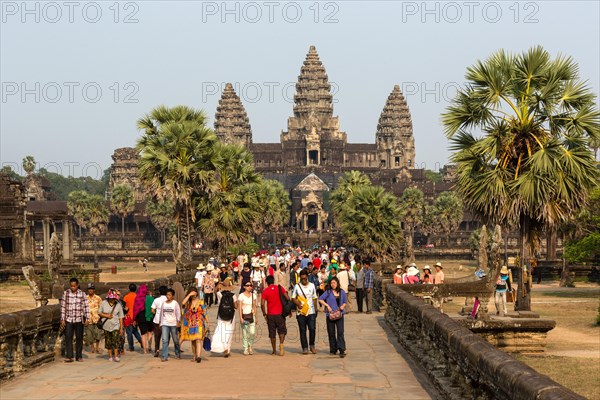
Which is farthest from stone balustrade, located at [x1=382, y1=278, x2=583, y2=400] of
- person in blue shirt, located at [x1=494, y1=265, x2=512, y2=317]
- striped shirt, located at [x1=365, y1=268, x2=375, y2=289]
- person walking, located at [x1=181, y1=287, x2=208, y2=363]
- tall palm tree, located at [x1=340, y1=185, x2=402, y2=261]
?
tall palm tree, located at [x1=340, y1=185, x2=402, y2=261]

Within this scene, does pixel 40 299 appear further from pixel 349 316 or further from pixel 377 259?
pixel 377 259

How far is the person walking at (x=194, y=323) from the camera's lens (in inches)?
759

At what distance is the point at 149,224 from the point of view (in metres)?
155

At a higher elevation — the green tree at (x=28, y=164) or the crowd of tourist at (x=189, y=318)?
the green tree at (x=28, y=164)

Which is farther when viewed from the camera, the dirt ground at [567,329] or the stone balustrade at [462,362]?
the dirt ground at [567,329]

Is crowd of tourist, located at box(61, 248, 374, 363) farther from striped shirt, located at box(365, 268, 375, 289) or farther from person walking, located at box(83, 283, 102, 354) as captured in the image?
striped shirt, located at box(365, 268, 375, 289)

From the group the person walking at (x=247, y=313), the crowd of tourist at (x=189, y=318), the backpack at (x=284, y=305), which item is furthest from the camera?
the backpack at (x=284, y=305)

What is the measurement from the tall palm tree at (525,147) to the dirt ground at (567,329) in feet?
7.12

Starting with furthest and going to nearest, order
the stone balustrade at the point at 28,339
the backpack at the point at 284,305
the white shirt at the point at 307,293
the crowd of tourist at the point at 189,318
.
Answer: the white shirt at the point at 307,293, the backpack at the point at 284,305, the crowd of tourist at the point at 189,318, the stone balustrade at the point at 28,339

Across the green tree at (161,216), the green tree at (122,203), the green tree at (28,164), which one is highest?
the green tree at (28,164)

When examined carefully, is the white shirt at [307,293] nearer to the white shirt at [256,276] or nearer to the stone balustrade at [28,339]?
the stone balustrade at [28,339]

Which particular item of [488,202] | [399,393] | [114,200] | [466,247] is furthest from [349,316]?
[114,200]

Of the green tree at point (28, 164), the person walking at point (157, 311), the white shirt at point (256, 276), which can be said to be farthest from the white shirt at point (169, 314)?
the green tree at point (28, 164)

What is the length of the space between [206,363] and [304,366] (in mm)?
1775
